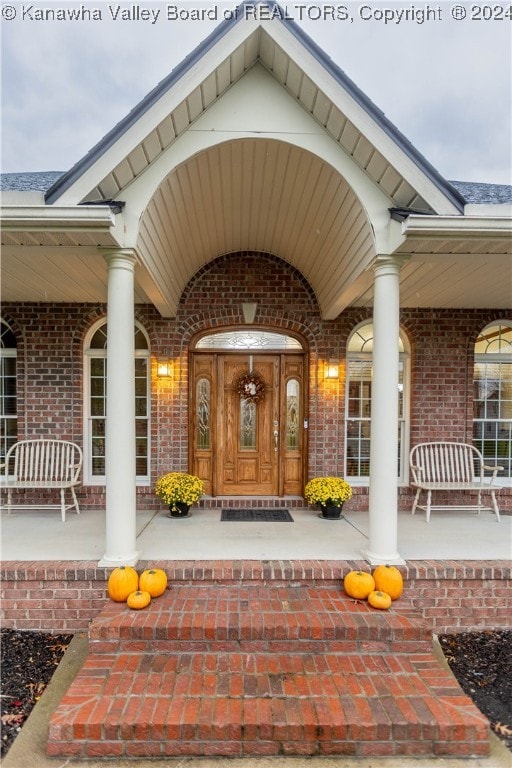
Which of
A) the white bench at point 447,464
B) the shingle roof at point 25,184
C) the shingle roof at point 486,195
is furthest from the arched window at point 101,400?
the shingle roof at point 486,195

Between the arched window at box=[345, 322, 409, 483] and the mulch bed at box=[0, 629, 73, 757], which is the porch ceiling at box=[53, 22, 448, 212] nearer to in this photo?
the arched window at box=[345, 322, 409, 483]

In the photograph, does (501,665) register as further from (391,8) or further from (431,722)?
(391,8)

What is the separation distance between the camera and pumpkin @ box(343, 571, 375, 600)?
322 centimetres

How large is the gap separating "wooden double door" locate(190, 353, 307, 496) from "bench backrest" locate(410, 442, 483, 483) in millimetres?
1607

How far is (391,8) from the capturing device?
3766mm

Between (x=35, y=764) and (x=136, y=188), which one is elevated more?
(x=136, y=188)

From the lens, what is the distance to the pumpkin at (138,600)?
3055mm

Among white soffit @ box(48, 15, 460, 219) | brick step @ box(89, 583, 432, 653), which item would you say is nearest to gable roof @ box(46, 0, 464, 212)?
white soffit @ box(48, 15, 460, 219)

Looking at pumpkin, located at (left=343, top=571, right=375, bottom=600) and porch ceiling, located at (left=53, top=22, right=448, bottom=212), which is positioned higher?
porch ceiling, located at (left=53, top=22, right=448, bottom=212)

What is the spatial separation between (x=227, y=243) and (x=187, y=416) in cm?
237

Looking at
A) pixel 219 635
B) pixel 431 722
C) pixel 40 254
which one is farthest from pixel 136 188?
pixel 431 722

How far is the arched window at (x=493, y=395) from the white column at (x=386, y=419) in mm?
3133

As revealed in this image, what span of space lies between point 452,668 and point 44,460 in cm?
499

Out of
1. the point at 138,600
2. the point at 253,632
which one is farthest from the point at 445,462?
the point at 138,600
